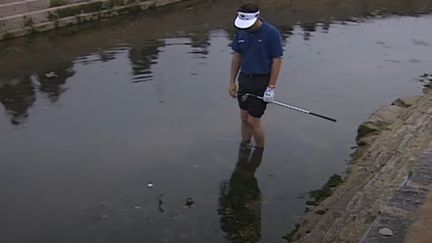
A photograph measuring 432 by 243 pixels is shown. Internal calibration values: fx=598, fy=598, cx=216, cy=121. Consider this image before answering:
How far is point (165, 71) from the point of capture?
34.5 feet

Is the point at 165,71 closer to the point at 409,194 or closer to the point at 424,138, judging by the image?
the point at 424,138

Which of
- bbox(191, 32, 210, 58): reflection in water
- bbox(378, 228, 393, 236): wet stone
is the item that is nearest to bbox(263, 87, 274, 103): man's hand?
bbox(378, 228, 393, 236): wet stone

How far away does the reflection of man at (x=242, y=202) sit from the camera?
225 inches

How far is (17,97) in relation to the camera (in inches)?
355

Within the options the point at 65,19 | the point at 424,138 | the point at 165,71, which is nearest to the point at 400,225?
the point at 424,138

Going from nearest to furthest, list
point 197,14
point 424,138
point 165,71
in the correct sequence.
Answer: point 424,138, point 165,71, point 197,14

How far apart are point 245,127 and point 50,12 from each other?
7326mm

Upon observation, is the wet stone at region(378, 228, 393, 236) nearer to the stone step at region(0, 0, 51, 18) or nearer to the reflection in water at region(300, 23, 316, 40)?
the reflection in water at region(300, 23, 316, 40)

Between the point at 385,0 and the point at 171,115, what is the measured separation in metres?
12.1

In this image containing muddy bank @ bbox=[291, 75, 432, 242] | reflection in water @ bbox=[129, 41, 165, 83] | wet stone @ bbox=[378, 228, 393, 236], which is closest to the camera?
wet stone @ bbox=[378, 228, 393, 236]

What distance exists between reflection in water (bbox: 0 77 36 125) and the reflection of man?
10.5 feet

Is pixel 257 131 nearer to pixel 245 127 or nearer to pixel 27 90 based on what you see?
pixel 245 127

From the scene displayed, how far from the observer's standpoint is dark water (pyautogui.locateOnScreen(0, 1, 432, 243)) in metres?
5.90

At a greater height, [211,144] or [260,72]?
[260,72]
